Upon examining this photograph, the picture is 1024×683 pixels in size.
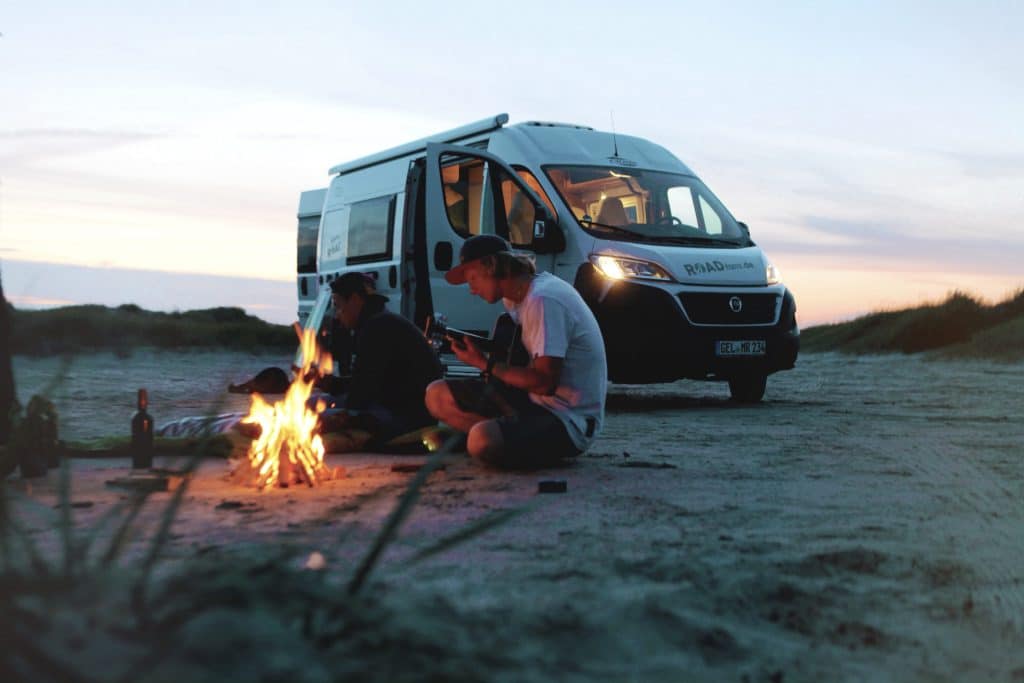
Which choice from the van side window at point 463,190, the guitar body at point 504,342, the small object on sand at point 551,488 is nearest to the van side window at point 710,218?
the van side window at point 463,190

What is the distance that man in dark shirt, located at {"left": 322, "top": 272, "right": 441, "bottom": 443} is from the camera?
23.9 ft

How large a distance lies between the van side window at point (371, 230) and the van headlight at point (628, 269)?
2745 mm

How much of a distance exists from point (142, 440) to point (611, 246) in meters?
5.26

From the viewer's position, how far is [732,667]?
2.93m

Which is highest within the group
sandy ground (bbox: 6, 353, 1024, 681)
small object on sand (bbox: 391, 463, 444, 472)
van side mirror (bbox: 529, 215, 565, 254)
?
van side mirror (bbox: 529, 215, 565, 254)

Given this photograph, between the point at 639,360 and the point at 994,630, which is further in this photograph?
the point at 639,360

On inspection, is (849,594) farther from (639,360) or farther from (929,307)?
(929,307)

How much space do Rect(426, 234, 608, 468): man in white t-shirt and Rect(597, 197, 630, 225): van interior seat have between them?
4503mm

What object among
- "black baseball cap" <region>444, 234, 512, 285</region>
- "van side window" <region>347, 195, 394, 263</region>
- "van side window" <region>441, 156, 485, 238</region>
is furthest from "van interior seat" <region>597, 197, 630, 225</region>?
"black baseball cap" <region>444, 234, 512, 285</region>

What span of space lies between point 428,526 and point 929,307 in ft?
87.4

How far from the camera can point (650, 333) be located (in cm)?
1049

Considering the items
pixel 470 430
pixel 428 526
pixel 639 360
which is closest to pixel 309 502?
pixel 428 526

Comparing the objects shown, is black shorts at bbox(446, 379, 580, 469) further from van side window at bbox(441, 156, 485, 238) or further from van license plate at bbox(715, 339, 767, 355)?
van side window at bbox(441, 156, 485, 238)

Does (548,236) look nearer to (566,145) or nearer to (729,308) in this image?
(566,145)
